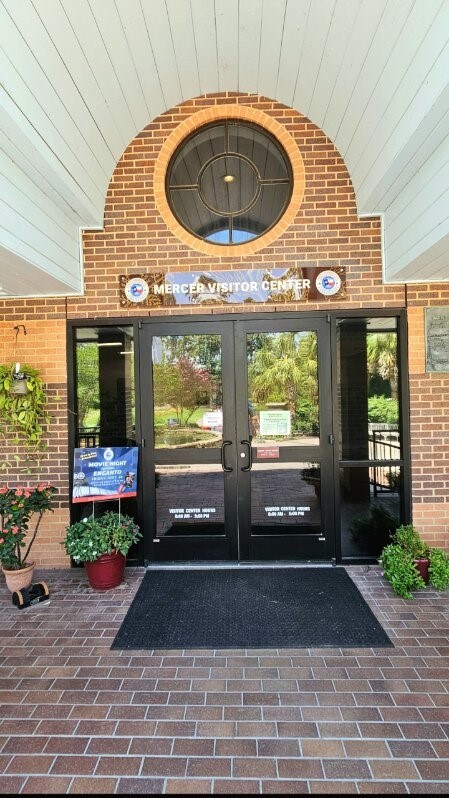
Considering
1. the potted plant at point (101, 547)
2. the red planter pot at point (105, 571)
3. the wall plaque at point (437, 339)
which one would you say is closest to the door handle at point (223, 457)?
the potted plant at point (101, 547)

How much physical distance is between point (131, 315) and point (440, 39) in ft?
10.2

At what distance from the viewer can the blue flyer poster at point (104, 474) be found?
414 cm

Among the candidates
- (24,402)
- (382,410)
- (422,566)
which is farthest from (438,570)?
(24,402)

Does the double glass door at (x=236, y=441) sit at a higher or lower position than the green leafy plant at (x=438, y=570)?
higher

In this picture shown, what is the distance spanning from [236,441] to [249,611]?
1543mm

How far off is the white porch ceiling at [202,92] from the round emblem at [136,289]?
1.63ft

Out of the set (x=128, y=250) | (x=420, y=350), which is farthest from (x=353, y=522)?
(x=128, y=250)

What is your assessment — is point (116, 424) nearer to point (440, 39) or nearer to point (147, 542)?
point (147, 542)

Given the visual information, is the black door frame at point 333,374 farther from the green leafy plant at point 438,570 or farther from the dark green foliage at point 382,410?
the green leafy plant at point 438,570

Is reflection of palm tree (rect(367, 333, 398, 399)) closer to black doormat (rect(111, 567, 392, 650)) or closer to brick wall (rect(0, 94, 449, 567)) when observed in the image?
brick wall (rect(0, 94, 449, 567))

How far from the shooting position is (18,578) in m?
3.79

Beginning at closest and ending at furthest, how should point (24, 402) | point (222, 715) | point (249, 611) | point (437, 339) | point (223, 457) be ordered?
point (222, 715)
point (249, 611)
point (24, 402)
point (437, 339)
point (223, 457)

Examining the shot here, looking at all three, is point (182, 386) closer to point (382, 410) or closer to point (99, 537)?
point (99, 537)

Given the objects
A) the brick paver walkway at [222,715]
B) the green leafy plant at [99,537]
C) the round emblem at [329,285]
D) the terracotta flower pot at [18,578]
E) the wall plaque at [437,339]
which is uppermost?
the round emblem at [329,285]
